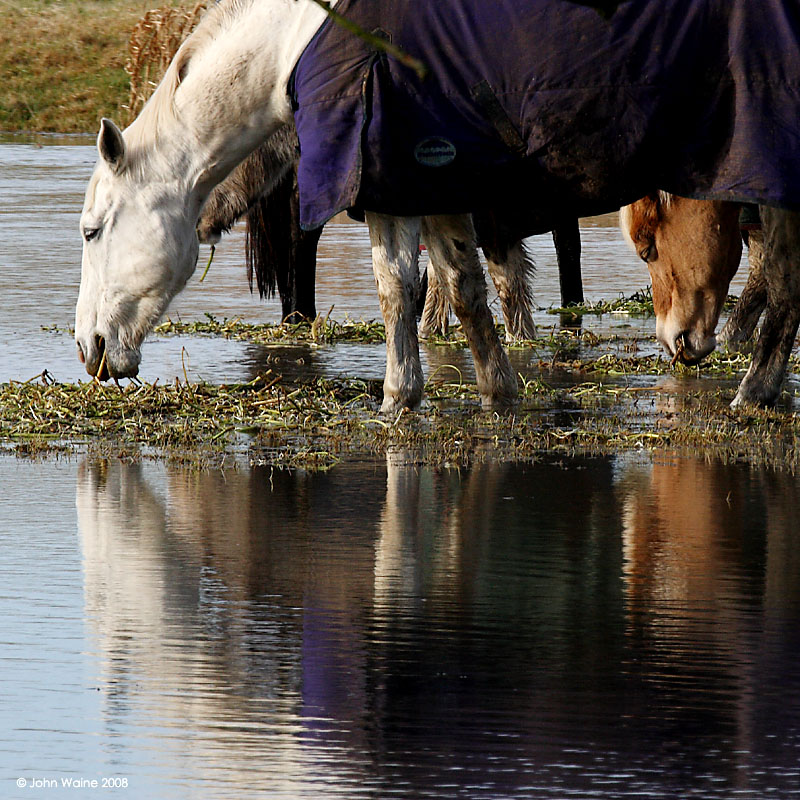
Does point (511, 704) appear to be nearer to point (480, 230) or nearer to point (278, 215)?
point (480, 230)

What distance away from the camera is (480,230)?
9039 mm

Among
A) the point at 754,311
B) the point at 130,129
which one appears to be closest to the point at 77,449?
the point at 130,129

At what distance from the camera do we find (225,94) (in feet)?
23.1

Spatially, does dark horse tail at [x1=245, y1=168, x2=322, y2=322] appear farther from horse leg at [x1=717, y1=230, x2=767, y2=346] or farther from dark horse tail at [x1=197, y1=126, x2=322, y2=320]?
horse leg at [x1=717, y1=230, x2=767, y2=346]

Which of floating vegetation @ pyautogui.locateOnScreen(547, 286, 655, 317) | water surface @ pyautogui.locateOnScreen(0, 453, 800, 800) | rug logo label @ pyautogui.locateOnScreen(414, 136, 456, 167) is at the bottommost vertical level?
water surface @ pyautogui.locateOnScreen(0, 453, 800, 800)

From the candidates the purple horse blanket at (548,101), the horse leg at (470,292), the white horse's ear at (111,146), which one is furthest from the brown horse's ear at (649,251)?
the white horse's ear at (111,146)

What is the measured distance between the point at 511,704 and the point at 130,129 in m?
4.46

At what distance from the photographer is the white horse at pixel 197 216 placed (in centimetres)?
698

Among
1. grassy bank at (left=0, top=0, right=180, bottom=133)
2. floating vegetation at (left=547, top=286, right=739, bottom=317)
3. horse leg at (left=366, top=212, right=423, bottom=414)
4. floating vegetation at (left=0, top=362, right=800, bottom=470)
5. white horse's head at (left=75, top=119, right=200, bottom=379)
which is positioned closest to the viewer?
floating vegetation at (left=0, top=362, right=800, bottom=470)

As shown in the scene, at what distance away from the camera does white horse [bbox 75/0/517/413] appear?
6.98m

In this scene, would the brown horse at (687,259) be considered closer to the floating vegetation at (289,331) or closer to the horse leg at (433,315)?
the horse leg at (433,315)

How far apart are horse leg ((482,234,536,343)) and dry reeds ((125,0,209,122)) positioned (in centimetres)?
222

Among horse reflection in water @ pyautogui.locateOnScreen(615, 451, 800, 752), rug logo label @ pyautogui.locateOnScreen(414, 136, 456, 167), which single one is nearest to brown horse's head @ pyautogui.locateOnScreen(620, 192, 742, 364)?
rug logo label @ pyautogui.locateOnScreen(414, 136, 456, 167)

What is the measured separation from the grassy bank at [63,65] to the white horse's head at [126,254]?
916 inches
